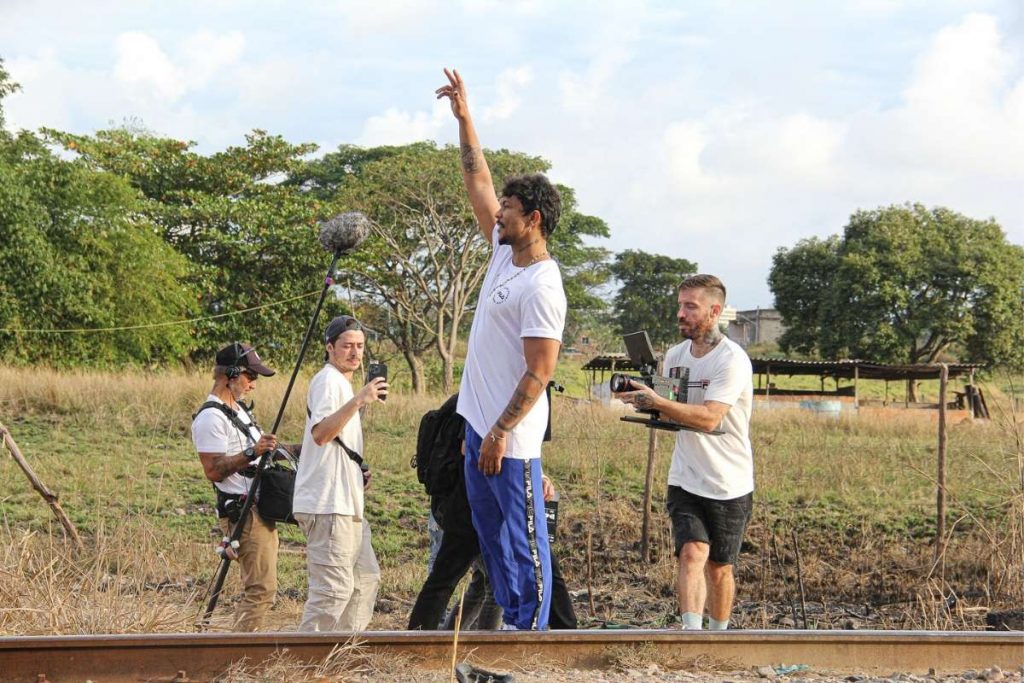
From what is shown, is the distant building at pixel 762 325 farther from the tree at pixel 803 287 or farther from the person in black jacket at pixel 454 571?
the person in black jacket at pixel 454 571

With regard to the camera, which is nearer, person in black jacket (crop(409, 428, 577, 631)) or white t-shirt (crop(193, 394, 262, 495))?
person in black jacket (crop(409, 428, 577, 631))

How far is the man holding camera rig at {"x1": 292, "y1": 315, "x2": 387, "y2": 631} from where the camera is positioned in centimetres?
552

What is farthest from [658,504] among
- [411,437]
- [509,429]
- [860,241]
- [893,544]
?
[860,241]

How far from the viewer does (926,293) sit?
4734cm

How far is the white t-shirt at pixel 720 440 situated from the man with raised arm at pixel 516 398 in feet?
3.60

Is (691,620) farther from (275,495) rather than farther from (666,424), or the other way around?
(275,495)

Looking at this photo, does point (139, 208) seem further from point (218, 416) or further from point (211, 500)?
point (218, 416)

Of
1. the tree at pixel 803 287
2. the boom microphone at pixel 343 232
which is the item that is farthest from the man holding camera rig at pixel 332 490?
the tree at pixel 803 287

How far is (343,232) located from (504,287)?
5.66 ft

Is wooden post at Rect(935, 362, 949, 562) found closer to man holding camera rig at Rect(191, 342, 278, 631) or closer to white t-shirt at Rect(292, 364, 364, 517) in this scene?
white t-shirt at Rect(292, 364, 364, 517)

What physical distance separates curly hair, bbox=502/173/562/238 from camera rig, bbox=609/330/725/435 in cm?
85

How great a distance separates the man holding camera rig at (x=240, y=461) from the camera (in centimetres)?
590

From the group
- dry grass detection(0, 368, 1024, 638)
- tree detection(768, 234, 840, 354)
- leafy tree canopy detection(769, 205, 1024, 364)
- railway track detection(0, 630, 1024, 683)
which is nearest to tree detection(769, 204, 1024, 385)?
leafy tree canopy detection(769, 205, 1024, 364)

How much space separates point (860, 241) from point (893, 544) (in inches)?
1579
